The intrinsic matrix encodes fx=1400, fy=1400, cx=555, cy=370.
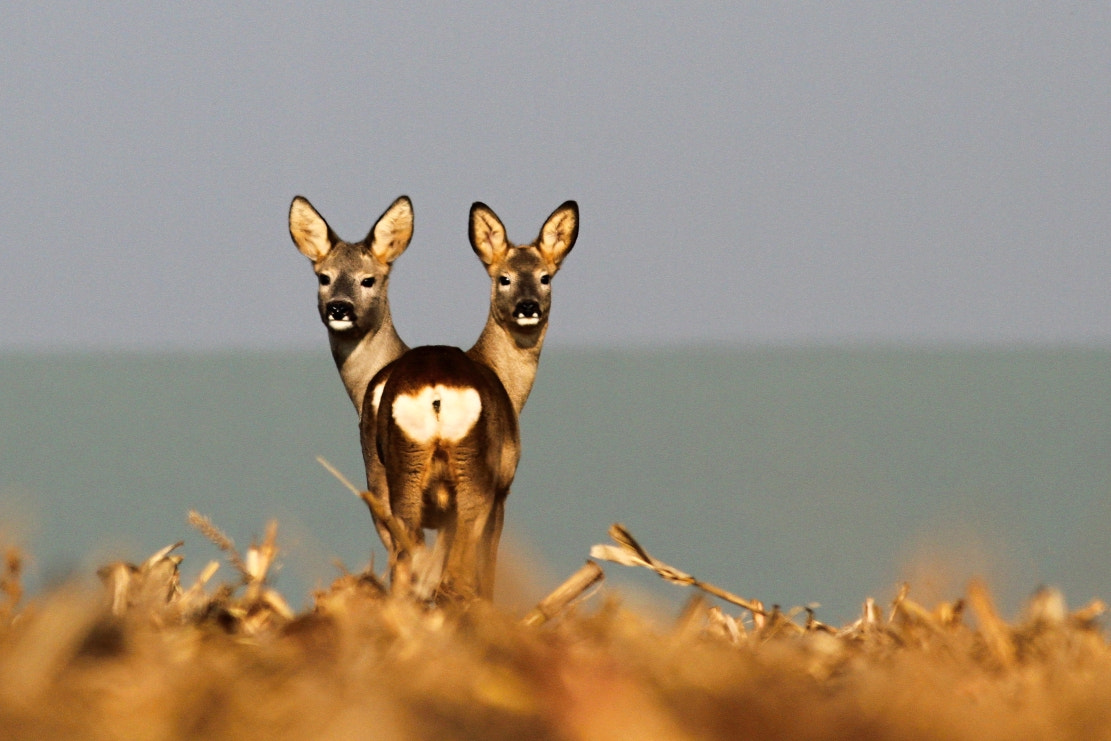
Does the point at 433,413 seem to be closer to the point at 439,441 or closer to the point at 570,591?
the point at 439,441

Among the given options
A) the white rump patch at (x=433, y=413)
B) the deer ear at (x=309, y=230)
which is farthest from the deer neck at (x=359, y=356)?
the white rump patch at (x=433, y=413)

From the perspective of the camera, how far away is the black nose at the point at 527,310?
8.62 metres

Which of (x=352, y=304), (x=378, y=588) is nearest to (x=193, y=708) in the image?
(x=378, y=588)

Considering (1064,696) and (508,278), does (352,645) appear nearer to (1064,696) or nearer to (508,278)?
(1064,696)

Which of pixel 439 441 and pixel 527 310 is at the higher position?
pixel 527 310

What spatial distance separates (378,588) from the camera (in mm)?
2656

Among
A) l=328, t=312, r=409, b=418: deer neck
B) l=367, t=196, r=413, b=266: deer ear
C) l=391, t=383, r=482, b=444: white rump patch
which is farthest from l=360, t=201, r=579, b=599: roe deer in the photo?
l=367, t=196, r=413, b=266: deer ear

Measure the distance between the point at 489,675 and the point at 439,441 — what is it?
502cm

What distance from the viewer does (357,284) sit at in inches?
354

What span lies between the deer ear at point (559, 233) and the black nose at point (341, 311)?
131 cm

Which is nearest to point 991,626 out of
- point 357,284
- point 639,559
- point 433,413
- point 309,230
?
point 639,559

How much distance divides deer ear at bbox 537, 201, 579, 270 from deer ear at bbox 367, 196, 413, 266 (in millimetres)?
915

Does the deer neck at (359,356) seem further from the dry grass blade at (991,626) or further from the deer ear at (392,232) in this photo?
the dry grass blade at (991,626)

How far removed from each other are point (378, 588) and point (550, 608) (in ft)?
1.08
